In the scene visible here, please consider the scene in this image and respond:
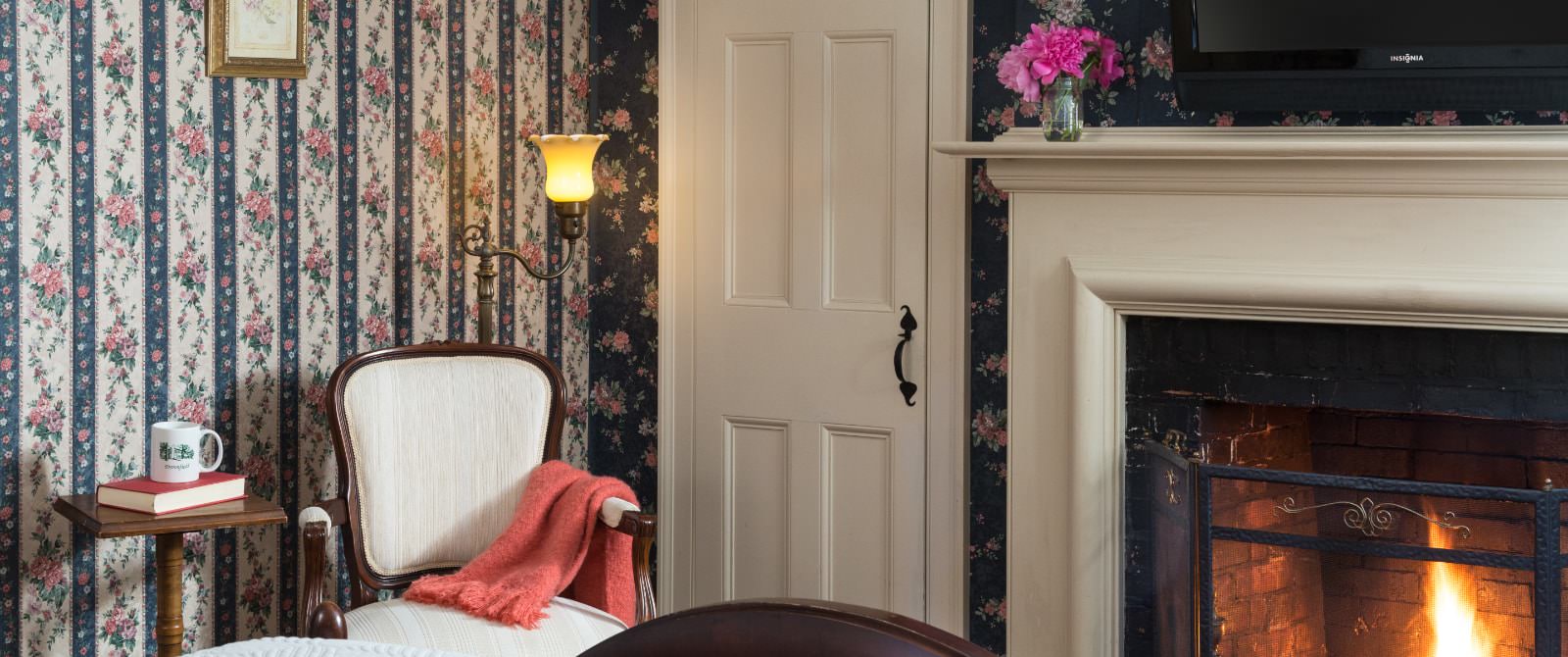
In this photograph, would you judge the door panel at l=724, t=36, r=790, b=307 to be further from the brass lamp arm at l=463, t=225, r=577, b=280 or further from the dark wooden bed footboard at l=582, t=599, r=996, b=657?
the dark wooden bed footboard at l=582, t=599, r=996, b=657

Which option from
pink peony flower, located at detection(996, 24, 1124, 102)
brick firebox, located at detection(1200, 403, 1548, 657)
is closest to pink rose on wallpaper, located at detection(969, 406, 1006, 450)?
brick firebox, located at detection(1200, 403, 1548, 657)

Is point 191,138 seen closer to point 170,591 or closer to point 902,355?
point 170,591

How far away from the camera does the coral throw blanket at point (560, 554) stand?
2.77 meters

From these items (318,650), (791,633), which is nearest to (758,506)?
(318,650)

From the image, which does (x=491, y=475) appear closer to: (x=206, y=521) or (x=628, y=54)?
(x=206, y=521)

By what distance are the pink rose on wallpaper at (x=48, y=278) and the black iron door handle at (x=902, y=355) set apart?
178 cm

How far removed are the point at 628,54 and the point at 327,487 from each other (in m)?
1.36

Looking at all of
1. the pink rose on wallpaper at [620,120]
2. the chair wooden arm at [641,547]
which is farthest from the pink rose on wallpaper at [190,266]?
the pink rose on wallpaper at [620,120]

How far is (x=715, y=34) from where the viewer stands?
11.6 feet

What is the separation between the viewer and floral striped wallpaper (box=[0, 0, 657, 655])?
8.44 feet

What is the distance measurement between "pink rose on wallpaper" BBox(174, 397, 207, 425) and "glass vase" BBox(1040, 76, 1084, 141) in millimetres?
1837

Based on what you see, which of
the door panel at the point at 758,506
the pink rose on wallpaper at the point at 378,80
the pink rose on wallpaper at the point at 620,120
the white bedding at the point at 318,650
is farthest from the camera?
the pink rose on wallpaper at the point at 620,120

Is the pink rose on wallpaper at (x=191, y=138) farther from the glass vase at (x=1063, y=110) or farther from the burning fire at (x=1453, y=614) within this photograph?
the burning fire at (x=1453, y=614)

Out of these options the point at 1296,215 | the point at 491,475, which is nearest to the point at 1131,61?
the point at 1296,215
